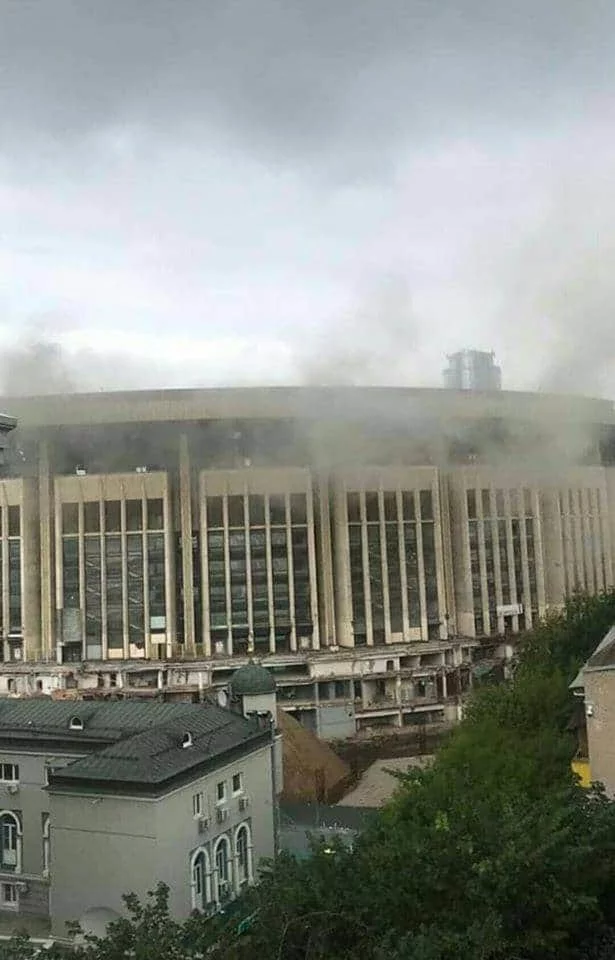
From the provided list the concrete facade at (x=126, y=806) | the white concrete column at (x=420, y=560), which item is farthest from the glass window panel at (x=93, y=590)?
the concrete facade at (x=126, y=806)

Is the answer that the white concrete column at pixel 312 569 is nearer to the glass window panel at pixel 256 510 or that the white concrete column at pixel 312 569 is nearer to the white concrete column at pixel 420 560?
the glass window panel at pixel 256 510

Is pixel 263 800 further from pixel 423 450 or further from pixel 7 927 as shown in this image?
pixel 423 450

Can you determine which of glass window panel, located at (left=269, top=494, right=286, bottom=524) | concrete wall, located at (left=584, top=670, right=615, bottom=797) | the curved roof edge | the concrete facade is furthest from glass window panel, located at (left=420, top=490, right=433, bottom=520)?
concrete wall, located at (left=584, top=670, right=615, bottom=797)

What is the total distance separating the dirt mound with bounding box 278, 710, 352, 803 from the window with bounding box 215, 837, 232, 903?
7.12m

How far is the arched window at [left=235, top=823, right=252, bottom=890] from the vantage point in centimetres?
1551

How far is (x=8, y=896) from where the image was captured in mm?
15367

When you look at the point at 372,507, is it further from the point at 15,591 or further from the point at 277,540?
the point at 15,591

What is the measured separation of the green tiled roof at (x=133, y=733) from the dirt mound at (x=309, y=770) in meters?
6.50

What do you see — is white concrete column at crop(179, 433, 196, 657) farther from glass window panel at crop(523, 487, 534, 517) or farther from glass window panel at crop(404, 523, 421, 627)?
glass window panel at crop(523, 487, 534, 517)

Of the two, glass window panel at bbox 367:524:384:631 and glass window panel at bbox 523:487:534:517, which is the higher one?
glass window panel at bbox 523:487:534:517

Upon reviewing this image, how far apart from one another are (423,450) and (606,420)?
31.7ft

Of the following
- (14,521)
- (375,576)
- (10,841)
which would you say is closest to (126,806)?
(10,841)

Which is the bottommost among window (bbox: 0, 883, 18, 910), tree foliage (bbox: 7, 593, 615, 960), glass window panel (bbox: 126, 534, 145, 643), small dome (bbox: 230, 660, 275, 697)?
window (bbox: 0, 883, 18, 910)

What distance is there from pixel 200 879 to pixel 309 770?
9847 mm
